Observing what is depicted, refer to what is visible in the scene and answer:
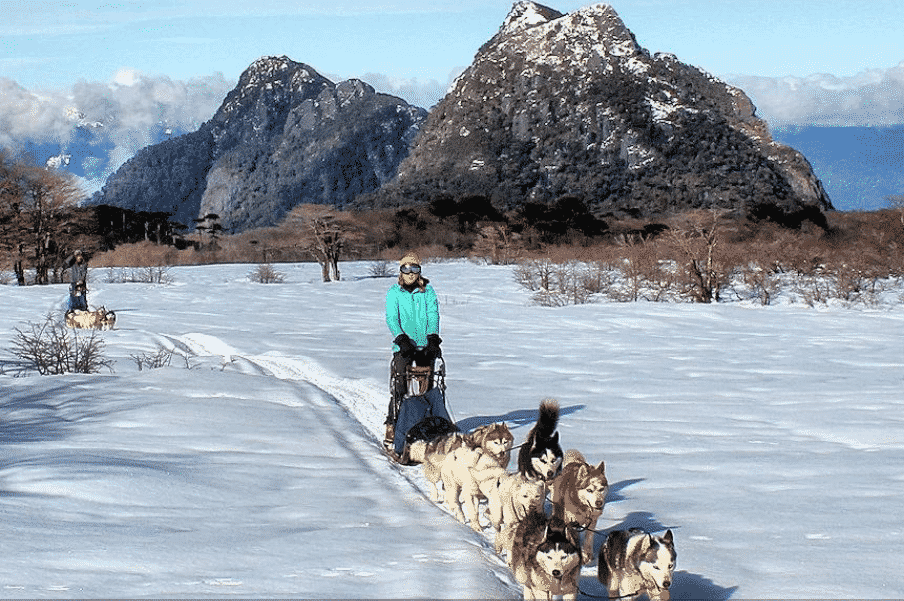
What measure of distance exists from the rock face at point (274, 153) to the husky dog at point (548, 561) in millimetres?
102814

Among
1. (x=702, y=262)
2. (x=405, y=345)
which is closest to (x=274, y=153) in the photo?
(x=702, y=262)

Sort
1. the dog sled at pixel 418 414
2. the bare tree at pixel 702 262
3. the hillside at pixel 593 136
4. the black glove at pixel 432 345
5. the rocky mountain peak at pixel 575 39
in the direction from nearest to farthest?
the dog sled at pixel 418 414 → the black glove at pixel 432 345 → the bare tree at pixel 702 262 → the hillside at pixel 593 136 → the rocky mountain peak at pixel 575 39

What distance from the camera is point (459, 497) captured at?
544 cm

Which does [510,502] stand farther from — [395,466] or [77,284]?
[77,284]

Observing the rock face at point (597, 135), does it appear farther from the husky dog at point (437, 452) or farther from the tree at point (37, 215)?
the husky dog at point (437, 452)

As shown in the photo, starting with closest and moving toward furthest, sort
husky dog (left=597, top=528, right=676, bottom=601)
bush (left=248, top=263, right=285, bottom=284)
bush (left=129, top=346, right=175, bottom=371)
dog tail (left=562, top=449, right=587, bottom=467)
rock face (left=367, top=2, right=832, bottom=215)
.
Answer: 1. husky dog (left=597, top=528, right=676, bottom=601)
2. dog tail (left=562, top=449, right=587, bottom=467)
3. bush (left=129, top=346, right=175, bottom=371)
4. bush (left=248, top=263, right=285, bottom=284)
5. rock face (left=367, top=2, right=832, bottom=215)

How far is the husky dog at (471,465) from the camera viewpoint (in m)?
4.98

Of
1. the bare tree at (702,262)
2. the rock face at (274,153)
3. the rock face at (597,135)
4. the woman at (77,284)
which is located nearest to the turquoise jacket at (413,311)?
the woman at (77,284)

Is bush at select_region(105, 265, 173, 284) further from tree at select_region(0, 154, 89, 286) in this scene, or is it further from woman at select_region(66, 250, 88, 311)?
woman at select_region(66, 250, 88, 311)

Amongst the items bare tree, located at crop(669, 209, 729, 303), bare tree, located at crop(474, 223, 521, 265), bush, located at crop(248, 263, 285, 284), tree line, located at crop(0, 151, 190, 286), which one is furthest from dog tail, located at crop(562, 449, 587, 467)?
bare tree, located at crop(474, 223, 521, 265)

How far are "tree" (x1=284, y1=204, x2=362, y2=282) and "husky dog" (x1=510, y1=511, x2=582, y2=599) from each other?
30188mm

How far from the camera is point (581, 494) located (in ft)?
14.8

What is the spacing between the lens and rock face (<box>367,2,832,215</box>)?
66062 mm

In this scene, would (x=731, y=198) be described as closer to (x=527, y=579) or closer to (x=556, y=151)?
(x=556, y=151)
